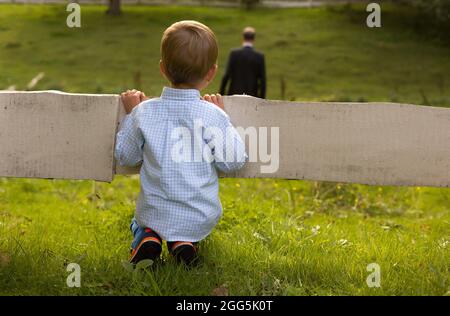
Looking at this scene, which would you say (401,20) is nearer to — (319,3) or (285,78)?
(319,3)

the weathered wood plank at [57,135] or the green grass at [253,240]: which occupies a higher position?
the weathered wood plank at [57,135]

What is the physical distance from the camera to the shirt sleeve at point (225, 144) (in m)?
2.49

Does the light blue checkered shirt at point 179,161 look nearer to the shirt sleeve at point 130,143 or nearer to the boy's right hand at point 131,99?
the shirt sleeve at point 130,143

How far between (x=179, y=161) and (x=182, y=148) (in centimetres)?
5

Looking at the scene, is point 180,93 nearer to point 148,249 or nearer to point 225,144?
point 225,144

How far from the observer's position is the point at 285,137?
272 cm

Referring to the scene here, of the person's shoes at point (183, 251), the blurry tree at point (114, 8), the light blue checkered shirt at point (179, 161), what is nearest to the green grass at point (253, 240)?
the person's shoes at point (183, 251)

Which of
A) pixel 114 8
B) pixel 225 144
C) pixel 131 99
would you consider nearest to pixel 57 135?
pixel 131 99

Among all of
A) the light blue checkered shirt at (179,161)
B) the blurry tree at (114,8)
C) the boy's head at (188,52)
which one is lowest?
the blurry tree at (114,8)

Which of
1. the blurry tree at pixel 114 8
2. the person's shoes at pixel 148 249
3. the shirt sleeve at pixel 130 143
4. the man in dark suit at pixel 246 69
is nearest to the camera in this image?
the person's shoes at pixel 148 249

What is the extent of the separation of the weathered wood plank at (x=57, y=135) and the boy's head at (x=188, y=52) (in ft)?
1.08

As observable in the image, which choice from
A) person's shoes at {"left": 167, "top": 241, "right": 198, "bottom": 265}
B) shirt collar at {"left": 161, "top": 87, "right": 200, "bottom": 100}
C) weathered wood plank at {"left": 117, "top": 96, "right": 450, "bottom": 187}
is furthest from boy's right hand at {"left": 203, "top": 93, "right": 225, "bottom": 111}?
person's shoes at {"left": 167, "top": 241, "right": 198, "bottom": 265}
